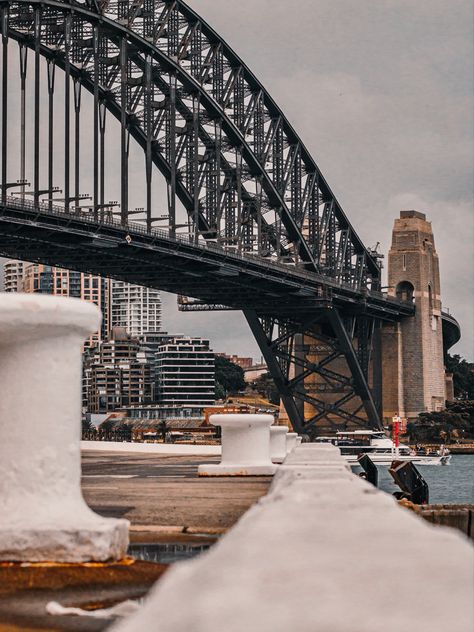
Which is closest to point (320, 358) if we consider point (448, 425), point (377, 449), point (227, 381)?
point (448, 425)

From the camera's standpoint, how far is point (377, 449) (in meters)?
74.1

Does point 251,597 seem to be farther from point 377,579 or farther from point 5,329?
point 5,329

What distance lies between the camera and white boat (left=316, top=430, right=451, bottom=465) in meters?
71.9

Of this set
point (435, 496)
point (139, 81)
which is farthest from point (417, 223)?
point (435, 496)

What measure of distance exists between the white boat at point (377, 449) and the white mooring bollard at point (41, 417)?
211ft

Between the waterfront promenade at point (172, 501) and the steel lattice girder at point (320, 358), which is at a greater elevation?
the steel lattice girder at point (320, 358)

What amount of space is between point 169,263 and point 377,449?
19.3 meters

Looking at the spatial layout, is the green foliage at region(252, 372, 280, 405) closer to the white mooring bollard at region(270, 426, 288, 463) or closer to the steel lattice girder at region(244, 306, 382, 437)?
the steel lattice girder at region(244, 306, 382, 437)

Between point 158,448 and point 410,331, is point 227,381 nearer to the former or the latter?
point 410,331

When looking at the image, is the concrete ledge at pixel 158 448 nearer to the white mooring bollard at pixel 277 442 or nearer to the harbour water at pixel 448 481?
the white mooring bollard at pixel 277 442

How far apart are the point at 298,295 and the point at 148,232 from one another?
15.9 m

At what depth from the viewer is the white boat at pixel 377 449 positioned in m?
71.9

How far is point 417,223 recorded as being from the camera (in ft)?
292

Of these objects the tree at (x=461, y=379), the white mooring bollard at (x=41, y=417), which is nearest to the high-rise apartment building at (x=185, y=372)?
the tree at (x=461, y=379)
